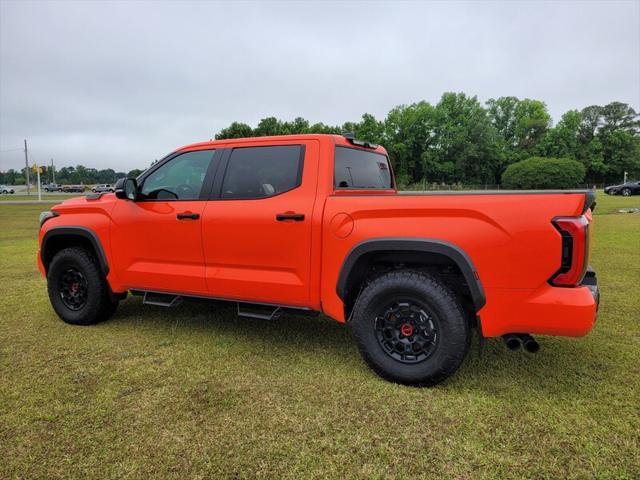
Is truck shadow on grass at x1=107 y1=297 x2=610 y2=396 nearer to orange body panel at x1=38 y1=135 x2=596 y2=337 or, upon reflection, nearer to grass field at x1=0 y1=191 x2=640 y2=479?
grass field at x1=0 y1=191 x2=640 y2=479

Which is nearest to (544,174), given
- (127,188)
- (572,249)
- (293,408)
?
(572,249)

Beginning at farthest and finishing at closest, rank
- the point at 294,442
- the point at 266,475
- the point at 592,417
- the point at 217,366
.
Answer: the point at 217,366, the point at 592,417, the point at 294,442, the point at 266,475

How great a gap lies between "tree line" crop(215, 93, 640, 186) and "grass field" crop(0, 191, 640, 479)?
2400 inches

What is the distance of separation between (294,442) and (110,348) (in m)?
2.24

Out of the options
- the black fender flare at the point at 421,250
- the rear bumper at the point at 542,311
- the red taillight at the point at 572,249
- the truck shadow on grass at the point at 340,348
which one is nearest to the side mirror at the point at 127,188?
the truck shadow on grass at the point at 340,348

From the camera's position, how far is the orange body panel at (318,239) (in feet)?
9.05

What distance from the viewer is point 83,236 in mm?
4520

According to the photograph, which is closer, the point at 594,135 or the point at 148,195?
Result: the point at 148,195

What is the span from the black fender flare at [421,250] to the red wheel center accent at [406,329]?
47 cm

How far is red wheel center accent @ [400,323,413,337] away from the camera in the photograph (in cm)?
318

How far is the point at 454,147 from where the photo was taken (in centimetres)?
Answer: 6919

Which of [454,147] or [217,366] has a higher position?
[454,147]

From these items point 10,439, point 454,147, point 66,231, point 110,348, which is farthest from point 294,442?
point 454,147

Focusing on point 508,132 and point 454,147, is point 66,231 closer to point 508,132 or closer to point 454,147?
point 454,147
